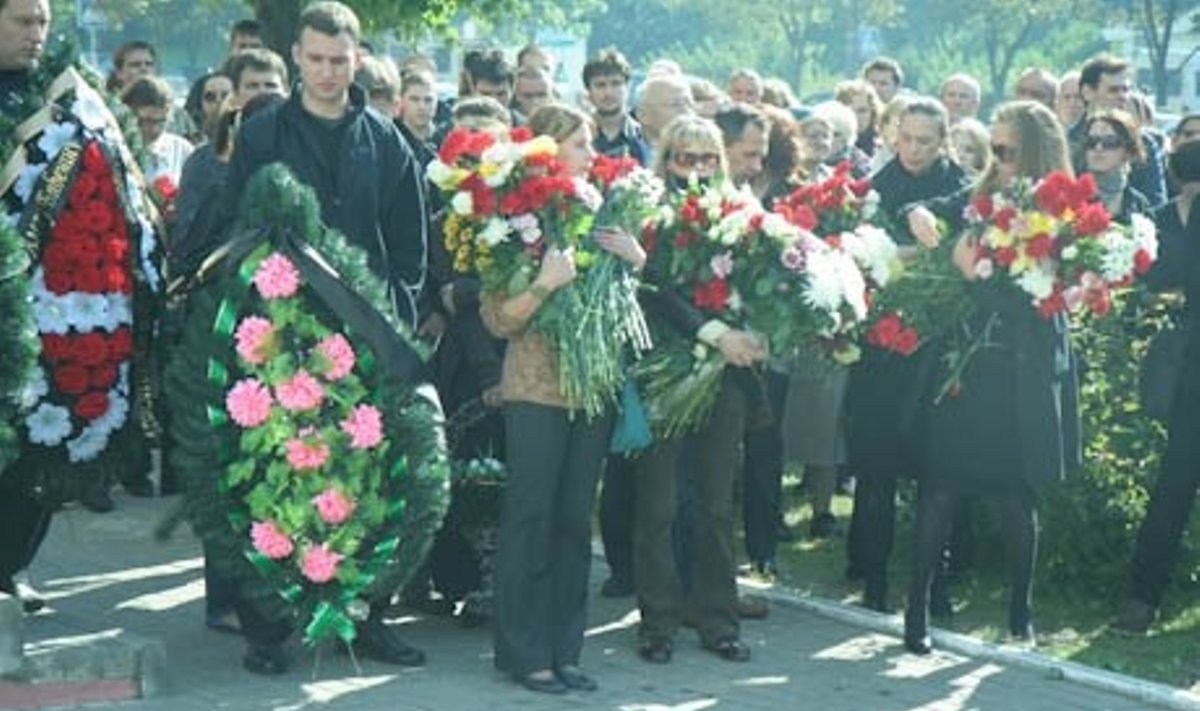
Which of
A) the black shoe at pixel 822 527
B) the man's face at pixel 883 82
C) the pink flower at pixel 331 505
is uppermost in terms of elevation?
the man's face at pixel 883 82

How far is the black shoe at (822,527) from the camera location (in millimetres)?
11938

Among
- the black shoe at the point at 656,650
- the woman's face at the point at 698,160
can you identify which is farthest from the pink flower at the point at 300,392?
the woman's face at the point at 698,160

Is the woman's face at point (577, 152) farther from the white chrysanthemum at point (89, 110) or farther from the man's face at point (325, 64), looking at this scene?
the white chrysanthemum at point (89, 110)

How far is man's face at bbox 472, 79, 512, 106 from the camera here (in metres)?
13.2

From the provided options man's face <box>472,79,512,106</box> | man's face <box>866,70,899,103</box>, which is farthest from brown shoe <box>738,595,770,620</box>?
man's face <box>866,70,899,103</box>

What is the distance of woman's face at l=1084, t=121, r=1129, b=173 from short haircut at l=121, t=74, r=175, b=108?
4770mm

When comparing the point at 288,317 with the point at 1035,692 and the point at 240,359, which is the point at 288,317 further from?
the point at 1035,692

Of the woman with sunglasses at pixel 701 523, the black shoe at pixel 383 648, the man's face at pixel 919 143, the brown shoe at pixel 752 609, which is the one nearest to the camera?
the black shoe at pixel 383 648

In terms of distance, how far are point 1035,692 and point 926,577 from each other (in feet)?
2.67

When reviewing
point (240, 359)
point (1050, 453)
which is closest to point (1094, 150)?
point (1050, 453)

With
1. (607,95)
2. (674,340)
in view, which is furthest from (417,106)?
(674,340)

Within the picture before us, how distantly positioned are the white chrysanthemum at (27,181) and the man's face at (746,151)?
3.02 meters

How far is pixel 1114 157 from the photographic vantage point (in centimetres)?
1127

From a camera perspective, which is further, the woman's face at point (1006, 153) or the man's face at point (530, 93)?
the man's face at point (530, 93)
